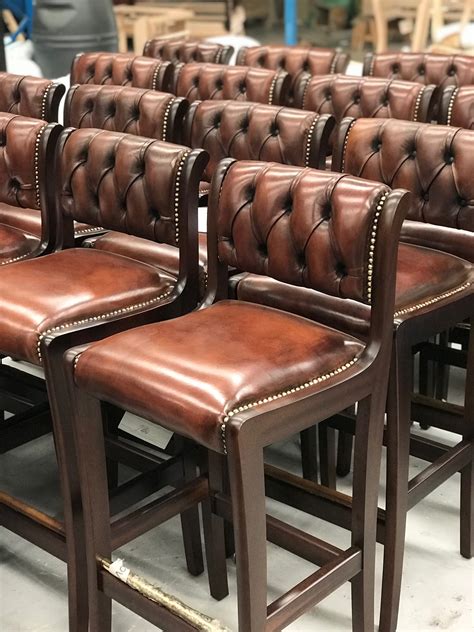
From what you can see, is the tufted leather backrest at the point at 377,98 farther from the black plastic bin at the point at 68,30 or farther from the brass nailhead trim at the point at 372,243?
the black plastic bin at the point at 68,30

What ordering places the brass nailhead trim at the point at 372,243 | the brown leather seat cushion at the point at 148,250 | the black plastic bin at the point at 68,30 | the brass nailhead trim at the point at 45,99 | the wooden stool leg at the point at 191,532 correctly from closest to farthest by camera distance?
the brass nailhead trim at the point at 372,243 → the wooden stool leg at the point at 191,532 → the brown leather seat cushion at the point at 148,250 → the brass nailhead trim at the point at 45,99 → the black plastic bin at the point at 68,30

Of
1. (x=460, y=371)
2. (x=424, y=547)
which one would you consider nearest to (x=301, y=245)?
(x=424, y=547)

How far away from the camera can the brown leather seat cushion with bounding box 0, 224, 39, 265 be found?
2266mm

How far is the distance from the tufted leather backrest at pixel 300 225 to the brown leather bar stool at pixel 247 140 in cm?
33

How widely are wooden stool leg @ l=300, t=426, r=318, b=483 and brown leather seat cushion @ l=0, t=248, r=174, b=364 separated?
0.61 metres

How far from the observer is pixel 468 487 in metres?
2.09

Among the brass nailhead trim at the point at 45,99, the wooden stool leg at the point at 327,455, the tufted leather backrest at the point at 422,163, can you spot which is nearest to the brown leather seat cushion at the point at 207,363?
the tufted leather backrest at the point at 422,163

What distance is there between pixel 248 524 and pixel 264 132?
128 centimetres

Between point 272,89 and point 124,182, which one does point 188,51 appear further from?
point 124,182

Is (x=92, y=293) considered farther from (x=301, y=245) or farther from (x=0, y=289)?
(x=301, y=245)

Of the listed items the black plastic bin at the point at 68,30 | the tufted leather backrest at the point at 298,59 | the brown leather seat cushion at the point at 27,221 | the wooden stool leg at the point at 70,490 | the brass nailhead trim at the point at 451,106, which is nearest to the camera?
the wooden stool leg at the point at 70,490

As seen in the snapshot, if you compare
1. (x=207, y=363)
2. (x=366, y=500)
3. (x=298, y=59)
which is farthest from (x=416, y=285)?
(x=298, y=59)

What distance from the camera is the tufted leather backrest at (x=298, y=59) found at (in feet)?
12.6

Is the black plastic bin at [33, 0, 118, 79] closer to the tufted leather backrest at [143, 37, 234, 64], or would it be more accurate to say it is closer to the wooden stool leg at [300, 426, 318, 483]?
the tufted leather backrest at [143, 37, 234, 64]
